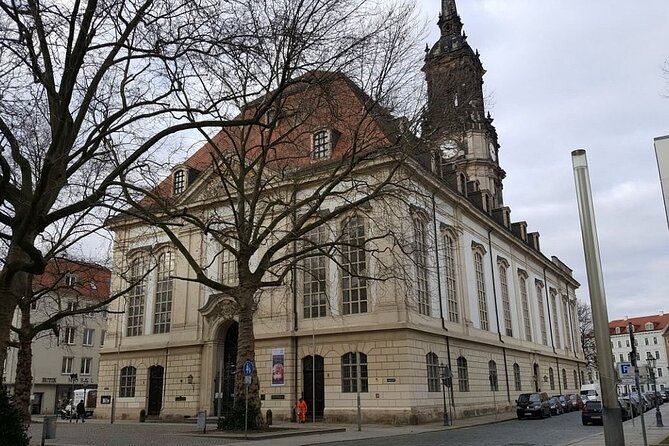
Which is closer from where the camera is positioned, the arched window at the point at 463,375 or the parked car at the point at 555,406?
the arched window at the point at 463,375

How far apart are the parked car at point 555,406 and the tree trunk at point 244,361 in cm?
2272

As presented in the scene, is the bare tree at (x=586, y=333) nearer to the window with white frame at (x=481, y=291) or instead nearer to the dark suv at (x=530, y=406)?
the window with white frame at (x=481, y=291)

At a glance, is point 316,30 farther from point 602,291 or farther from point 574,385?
point 574,385

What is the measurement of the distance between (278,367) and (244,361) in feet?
30.5

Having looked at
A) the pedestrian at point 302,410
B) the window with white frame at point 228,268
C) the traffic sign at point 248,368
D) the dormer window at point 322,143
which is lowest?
the pedestrian at point 302,410

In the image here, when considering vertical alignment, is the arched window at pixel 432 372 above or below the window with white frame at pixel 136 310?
below

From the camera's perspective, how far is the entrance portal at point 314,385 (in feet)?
102

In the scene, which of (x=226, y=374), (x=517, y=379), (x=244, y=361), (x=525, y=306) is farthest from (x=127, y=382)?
(x=525, y=306)

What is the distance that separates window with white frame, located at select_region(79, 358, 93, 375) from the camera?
6204cm

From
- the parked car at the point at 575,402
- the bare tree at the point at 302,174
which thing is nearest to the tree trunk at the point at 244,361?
the bare tree at the point at 302,174

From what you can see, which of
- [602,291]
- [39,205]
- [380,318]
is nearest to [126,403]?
[380,318]

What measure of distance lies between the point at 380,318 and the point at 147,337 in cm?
1699

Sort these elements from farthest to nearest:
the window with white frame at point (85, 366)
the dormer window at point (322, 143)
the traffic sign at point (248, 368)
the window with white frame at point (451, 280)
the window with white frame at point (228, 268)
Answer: the window with white frame at point (85, 366), the window with white frame at point (451, 280), the window with white frame at point (228, 268), the dormer window at point (322, 143), the traffic sign at point (248, 368)

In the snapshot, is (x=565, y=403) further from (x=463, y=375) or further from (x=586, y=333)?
(x=586, y=333)
